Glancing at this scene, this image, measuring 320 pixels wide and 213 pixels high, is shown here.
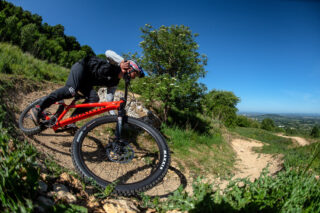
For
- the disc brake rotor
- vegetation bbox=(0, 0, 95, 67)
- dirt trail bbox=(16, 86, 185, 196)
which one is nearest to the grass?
dirt trail bbox=(16, 86, 185, 196)

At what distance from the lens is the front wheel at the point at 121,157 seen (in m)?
1.93

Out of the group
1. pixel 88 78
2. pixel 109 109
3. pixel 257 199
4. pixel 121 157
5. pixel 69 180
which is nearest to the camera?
pixel 257 199

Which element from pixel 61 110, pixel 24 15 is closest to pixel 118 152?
pixel 61 110

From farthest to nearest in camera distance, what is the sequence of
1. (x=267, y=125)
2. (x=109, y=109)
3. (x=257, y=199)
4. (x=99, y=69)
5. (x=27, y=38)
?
(x=267, y=125), (x=27, y=38), (x=99, y=69), (x=109, y=109), (x=257, y=199)

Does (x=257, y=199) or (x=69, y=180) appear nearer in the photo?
(x=257, y=199)

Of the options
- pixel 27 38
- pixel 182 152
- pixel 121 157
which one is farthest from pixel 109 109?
pixel 27 38

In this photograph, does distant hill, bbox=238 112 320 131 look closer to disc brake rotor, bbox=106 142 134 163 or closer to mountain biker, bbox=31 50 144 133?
disc brake rotor, bbox=106 142 134 163

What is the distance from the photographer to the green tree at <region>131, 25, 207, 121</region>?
5.97 metres

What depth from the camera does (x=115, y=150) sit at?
2.33 metres

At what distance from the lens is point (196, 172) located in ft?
13.3

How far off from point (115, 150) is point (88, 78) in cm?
160

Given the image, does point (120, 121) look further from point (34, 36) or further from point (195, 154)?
point (34, 36)

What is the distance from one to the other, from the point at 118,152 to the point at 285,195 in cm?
201

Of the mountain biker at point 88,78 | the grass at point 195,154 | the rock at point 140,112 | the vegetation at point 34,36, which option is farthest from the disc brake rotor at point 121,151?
the vegetation at point 34,36
